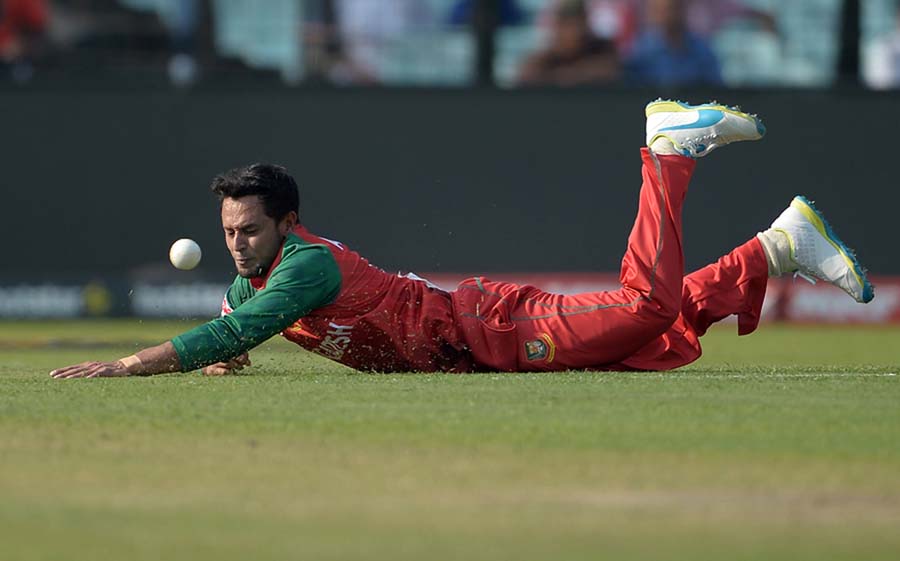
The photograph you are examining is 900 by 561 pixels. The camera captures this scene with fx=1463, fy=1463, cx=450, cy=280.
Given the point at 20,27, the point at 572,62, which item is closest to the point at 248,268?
the point at 572,62

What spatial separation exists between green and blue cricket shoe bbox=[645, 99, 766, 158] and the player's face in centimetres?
178

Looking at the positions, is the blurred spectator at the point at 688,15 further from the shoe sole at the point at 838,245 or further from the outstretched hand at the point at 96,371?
the outstretched hand at the point at 96,371

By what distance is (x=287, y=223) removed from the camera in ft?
21.8

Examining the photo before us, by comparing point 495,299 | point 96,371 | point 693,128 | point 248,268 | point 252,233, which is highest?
point 693,128

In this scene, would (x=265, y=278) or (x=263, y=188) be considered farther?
(x=265, y=278)

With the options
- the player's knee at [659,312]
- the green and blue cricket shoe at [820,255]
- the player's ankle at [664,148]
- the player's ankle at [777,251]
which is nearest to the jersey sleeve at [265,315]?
the player's knee at [659,312]

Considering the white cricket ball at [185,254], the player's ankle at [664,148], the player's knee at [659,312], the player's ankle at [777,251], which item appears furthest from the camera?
the white cricket ball at [185,254]

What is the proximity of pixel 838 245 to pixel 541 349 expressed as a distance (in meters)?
1.61

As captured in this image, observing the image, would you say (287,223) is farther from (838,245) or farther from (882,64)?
(882,64)

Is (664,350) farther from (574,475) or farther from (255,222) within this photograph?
(574,475)

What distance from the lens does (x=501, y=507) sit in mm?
3838

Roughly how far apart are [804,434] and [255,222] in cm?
275

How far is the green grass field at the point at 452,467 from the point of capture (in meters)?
3.48

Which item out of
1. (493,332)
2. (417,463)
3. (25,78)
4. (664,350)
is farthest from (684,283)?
(25,78)
